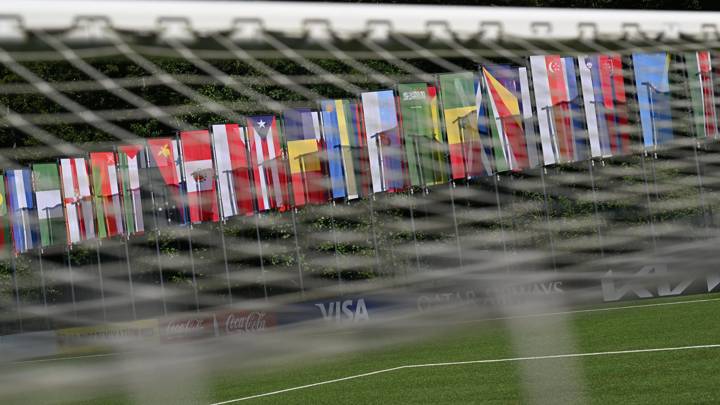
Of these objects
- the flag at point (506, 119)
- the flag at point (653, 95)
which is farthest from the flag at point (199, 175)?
the flag at point (653, 95)

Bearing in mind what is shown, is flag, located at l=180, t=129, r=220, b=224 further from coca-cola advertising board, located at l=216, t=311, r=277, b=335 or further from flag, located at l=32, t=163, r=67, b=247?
coca-cola advertising board, located at l=216, t=311, r=277, b=335

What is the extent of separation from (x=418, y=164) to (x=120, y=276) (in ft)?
3.83

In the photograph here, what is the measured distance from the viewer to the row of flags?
2699 mm

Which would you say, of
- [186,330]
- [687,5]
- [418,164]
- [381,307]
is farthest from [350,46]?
[687,5]

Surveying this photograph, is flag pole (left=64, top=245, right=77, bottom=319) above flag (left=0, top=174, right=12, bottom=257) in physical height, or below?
below

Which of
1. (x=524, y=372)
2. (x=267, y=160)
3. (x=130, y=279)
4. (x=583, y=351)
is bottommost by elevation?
(x=583, y=351)

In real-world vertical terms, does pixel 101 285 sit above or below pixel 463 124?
below

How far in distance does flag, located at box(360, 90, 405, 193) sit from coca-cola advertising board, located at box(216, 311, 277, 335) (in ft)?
3.09

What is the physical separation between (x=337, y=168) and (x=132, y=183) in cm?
57

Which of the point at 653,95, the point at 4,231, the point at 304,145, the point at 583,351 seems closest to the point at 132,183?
the point at 4,231

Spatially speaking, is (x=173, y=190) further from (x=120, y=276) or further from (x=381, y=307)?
(x=381, y=307)

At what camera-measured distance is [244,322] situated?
1.96 meters

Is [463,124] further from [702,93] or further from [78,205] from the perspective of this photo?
[702,93]

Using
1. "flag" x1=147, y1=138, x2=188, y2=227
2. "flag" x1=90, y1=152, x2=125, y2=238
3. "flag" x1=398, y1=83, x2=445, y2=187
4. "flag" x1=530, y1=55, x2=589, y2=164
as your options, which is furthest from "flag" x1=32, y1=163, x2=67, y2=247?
"flag" x1=530, y1=55, x2=589, y2=164
